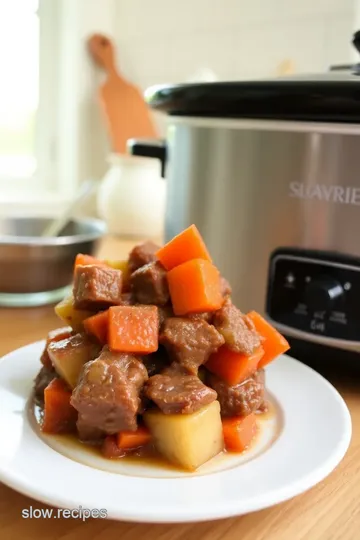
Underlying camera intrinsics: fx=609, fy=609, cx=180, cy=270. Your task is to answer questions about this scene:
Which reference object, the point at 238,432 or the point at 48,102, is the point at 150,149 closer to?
the point at 238,432

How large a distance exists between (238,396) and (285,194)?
30 centimetres

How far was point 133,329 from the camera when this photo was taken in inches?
24.9

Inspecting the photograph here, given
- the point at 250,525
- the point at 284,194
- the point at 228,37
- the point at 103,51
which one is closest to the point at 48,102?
the point at 103,51

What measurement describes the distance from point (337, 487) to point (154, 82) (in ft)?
5.47

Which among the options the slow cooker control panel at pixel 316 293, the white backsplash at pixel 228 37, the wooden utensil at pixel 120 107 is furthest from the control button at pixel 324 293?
the wooden utensil at pixel 120 107

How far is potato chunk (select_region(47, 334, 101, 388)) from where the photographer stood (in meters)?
0.65

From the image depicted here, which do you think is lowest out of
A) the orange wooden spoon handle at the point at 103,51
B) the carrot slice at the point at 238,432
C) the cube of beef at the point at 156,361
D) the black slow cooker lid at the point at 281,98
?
the carrot slice at the point at 238,432

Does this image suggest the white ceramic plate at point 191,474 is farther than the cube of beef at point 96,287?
No

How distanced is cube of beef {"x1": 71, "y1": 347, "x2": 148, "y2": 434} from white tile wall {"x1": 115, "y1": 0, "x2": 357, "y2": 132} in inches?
49.6

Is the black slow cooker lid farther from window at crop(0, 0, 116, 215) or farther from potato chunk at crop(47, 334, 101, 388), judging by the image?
window at crop(0, 0, 116, 215)

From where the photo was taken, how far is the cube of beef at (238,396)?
25.4 inches

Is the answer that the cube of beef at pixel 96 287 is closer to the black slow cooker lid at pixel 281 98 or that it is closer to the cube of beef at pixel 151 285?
the cube of beef at pixel 151 285

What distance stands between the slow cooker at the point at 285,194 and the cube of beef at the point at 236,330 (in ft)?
0.40

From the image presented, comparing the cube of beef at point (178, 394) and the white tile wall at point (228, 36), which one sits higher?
the white tile wall at point (228, 36)
